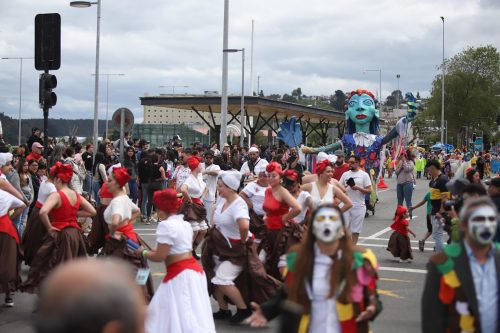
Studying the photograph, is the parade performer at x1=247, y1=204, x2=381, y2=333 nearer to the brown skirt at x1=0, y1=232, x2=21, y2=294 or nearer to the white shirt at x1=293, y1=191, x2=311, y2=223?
the white shirt at x1=293, y1=191, x2=311, y2=223

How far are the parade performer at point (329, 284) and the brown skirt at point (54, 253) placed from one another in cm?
458

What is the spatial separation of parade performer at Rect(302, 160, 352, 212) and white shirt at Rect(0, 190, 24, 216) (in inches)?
144

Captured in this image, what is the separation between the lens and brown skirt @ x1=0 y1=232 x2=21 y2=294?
949cm

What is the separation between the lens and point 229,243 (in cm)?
914

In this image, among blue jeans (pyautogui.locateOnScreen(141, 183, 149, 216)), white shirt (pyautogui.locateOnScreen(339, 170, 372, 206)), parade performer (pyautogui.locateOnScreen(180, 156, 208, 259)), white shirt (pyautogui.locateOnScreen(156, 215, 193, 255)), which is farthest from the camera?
blue jeans (pyautogui.locateOnScreen(141, 183, 149, 216))

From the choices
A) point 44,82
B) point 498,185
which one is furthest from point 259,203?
point 44,82

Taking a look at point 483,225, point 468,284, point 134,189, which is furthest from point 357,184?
point 468,284

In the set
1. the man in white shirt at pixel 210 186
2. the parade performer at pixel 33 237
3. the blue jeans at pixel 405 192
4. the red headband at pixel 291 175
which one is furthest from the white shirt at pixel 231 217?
the blue jeans at pixel 405 192

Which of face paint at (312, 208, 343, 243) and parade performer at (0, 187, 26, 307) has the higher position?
face paint at (312, 208, 343, 243)

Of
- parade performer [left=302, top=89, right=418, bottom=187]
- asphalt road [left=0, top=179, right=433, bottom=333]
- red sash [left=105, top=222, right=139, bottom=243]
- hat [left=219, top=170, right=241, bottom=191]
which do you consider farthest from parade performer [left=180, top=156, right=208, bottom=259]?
parade performer [left=302, top=89, right=418, bottom=187]

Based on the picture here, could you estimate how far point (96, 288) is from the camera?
84.0 inches

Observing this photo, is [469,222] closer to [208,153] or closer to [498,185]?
[498,185]

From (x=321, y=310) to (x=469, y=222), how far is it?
3.38 feet

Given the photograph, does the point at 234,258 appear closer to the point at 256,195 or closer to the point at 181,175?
the point at 256,195
